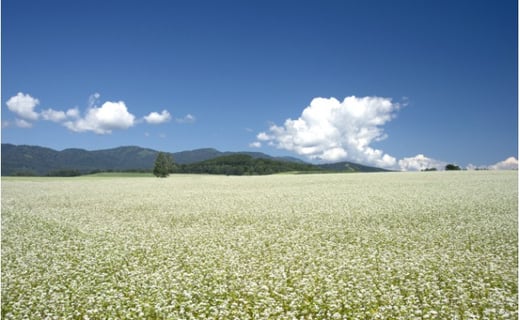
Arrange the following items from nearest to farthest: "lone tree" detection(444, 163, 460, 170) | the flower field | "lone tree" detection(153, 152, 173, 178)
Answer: the flower field → "lone tree" detection(153, 152, 173, 178) → "lone tree" detection(444, 163, 460, 170)

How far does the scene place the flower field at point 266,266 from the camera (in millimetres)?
9953

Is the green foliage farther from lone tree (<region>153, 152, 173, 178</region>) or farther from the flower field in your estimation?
the flower field

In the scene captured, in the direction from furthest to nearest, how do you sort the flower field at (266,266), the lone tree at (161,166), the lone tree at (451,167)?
1. the lone tree at (451,167)
2. the lone tree at (161,166)
3. the flower field at (266,266)

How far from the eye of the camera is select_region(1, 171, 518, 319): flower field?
9.95 m

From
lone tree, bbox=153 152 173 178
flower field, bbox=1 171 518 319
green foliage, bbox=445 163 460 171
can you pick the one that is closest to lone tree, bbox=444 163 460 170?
green foliage, bbox=445 163 460 171

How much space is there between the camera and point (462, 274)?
12594 mm

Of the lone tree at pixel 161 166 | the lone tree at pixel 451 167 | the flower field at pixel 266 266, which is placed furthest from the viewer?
the lone tree at pixel 451 167

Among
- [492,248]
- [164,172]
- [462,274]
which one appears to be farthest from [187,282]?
[164,172]

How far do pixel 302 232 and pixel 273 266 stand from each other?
709 cm

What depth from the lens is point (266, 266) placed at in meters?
13.8

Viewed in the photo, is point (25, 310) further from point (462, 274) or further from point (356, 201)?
point (356, 201)

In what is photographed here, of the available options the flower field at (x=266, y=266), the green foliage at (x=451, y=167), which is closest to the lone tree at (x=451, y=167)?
the green foliage at (x=451, y=167)

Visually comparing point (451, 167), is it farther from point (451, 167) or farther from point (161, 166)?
point (161, 166)

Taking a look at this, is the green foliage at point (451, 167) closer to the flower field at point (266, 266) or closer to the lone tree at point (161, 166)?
the lone tree at point (161, 166)
